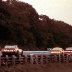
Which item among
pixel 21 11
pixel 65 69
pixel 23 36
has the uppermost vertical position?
pixel 21 11

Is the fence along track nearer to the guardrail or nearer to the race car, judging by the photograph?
the guardrail

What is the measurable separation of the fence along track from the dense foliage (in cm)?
4463

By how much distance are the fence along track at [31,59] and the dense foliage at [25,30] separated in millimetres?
44631

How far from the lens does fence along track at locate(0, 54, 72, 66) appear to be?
32.8 m

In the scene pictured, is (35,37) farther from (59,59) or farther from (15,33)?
(59,59)

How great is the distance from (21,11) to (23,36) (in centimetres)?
2098

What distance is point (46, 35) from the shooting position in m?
118

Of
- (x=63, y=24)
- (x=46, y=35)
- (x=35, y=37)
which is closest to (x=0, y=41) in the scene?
(x=35, y=37)

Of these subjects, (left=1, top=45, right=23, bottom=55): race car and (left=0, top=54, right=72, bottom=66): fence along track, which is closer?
(left=0, top=54, right=72, bottom=66): fence along track

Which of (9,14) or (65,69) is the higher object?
(9,14)

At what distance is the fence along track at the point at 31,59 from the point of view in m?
32.8

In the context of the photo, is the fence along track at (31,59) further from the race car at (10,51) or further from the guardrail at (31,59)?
the race car at (10,51)

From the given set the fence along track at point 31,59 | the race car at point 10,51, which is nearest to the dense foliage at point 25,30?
the race car at point 10,51

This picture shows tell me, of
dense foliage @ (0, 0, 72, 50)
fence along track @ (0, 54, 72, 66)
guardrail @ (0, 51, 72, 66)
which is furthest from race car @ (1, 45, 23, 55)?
dense foliage @ (0, 0, 72, 50)
